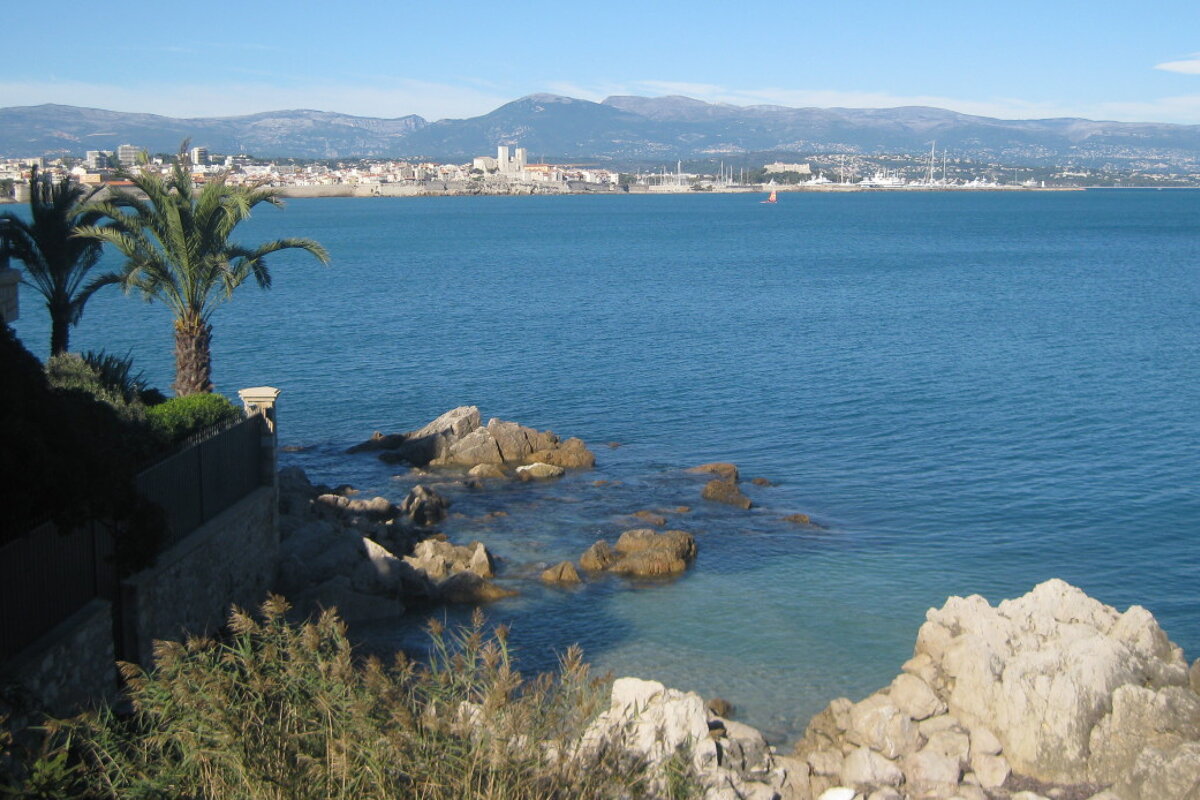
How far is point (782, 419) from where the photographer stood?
30.4 metres

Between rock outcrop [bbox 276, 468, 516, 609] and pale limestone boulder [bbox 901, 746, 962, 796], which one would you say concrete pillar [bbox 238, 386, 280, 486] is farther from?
pale limestone boulder [bbox 901, 746, 962, 796]

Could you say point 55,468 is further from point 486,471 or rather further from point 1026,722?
point 486,471

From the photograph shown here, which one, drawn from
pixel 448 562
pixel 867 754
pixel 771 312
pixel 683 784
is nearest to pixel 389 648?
pixel 448 562

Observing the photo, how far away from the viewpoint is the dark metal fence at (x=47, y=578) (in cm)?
938

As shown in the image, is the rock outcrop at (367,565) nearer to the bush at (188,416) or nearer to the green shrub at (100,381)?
the bush at (188,416)

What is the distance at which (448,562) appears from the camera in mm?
18438

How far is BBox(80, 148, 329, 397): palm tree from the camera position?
61.3ft

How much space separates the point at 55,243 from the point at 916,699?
51.9ft

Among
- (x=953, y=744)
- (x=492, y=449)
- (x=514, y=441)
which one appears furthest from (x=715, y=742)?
(x=514, y=441)

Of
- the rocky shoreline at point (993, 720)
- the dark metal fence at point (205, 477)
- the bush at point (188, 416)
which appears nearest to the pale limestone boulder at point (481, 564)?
the rocky shoreline at point (993, 720)

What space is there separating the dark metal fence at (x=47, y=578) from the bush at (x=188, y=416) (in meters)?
3.10

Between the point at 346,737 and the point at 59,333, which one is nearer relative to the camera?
the point at 346,737

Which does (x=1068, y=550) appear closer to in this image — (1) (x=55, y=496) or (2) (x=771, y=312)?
(1) (x=55, y=496)

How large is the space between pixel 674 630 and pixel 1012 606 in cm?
461
